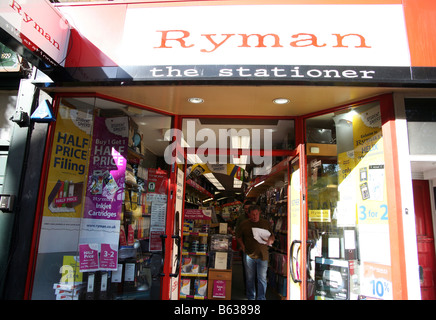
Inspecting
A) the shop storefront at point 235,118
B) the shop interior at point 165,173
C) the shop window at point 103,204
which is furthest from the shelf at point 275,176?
the shop window at point 103,204

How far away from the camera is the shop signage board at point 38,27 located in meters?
2.36

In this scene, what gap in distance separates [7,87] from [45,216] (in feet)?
5.08

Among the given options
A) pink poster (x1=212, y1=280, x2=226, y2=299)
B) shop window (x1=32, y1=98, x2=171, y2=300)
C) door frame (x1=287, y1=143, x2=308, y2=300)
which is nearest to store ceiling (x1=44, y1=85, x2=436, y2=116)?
shop window (x1=32, y1=98, x2=171, y2=300)

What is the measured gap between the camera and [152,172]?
152 inches

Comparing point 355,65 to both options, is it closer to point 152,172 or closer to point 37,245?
point 152,172

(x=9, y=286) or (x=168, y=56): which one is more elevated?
(x=168, y=56)

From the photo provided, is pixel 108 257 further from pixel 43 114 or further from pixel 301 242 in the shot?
pixel 301 242

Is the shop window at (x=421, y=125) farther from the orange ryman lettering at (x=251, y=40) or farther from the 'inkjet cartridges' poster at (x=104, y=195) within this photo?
the 'inkjet cartridges' poster at (x=104, y=195)

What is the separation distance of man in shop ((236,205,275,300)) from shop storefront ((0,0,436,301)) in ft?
3.99

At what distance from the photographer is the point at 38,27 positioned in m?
2.65

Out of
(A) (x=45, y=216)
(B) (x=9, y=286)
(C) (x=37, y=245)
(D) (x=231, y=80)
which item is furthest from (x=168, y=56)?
(B) (x=9, y=286)

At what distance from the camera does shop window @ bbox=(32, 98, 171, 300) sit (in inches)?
122

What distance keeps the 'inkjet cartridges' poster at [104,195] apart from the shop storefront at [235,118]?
0.01 metres

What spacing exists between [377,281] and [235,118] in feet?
7.97
